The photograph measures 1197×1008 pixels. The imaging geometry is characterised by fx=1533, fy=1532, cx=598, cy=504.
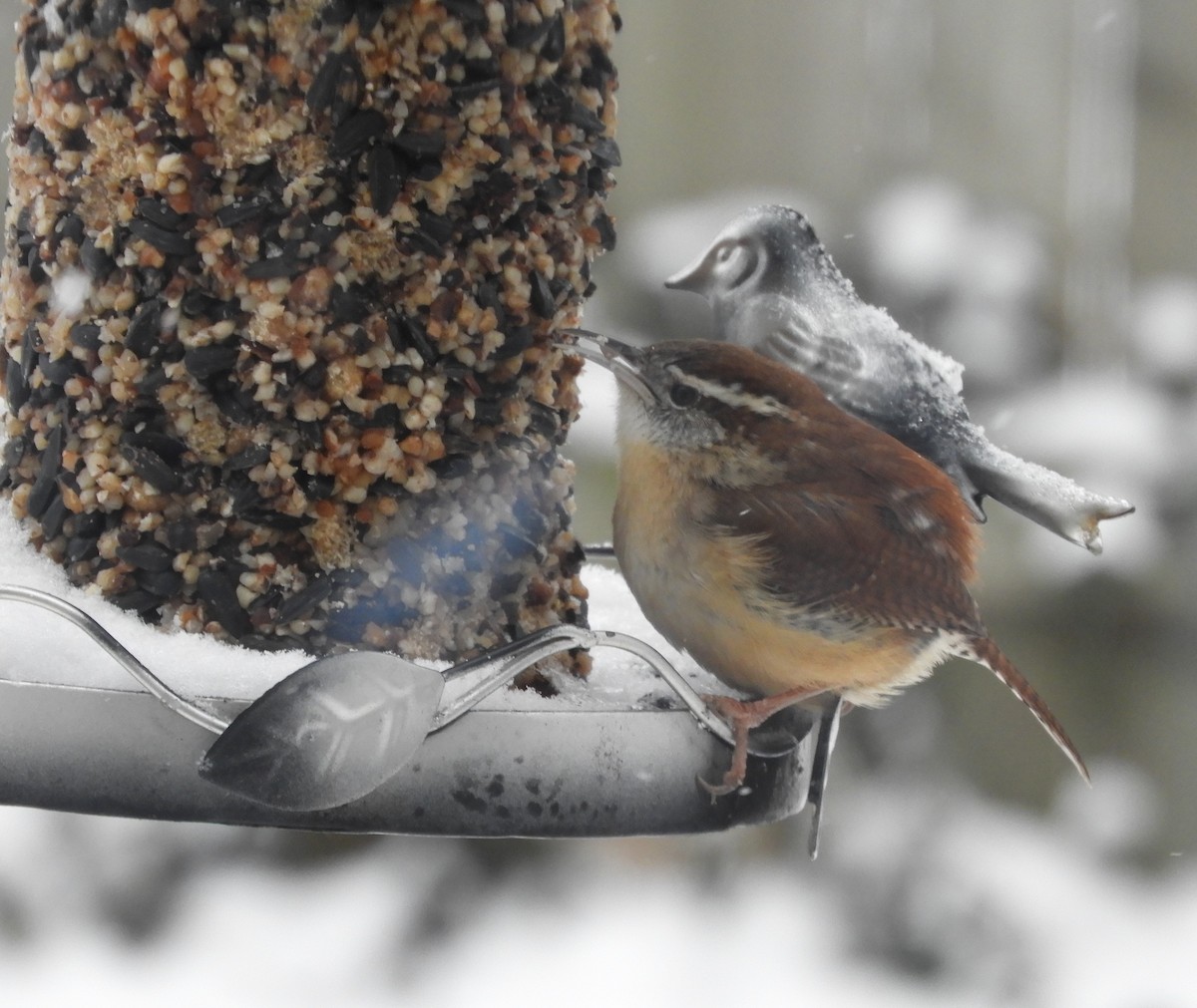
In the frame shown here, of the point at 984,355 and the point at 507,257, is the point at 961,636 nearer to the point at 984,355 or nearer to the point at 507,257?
the point at 507,257

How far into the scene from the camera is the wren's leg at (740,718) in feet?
5.48

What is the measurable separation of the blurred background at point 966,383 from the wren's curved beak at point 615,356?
1.93 meters

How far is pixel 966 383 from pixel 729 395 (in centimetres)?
244

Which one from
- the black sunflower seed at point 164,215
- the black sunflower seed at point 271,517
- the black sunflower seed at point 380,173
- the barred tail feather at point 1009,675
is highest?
the black sunflower seed at point 380,173

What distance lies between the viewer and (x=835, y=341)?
2.36m

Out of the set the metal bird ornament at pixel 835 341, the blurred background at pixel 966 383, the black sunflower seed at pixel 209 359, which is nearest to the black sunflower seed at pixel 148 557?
the black sunflower seed at pixel 209 359

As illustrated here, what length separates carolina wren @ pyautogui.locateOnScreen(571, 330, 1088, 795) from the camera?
1.94 metres

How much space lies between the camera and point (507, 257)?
6.07 feet

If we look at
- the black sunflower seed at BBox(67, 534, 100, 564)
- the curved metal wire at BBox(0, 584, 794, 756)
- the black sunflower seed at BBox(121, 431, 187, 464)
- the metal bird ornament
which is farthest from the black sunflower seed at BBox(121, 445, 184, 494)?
the metal bird ornament

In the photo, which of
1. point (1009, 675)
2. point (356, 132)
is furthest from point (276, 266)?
point (1009, 675)

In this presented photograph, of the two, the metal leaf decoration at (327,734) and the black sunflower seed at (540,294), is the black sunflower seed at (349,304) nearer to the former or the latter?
the black sunflower seed at (540,294)

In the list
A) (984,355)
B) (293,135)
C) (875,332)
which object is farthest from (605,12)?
(984,355)

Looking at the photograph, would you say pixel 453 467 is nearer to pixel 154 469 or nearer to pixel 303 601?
pixel 303 601

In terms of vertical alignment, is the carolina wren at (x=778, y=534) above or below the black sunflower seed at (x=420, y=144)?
below
